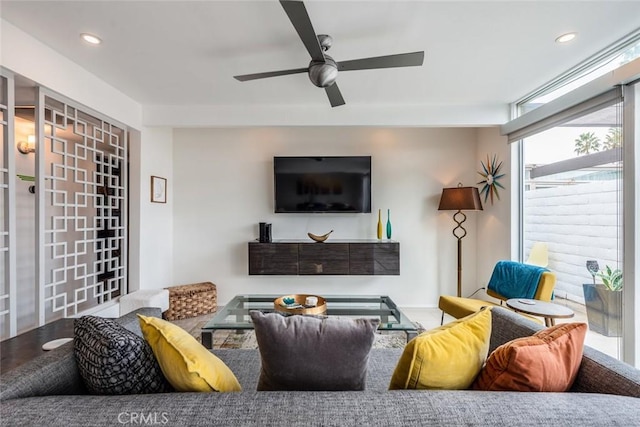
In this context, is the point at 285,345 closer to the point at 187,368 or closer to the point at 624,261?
the point at 187,368

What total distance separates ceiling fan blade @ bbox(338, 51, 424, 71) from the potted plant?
Result: 208cm

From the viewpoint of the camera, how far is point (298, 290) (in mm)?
4004

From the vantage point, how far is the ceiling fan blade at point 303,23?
1.41 m

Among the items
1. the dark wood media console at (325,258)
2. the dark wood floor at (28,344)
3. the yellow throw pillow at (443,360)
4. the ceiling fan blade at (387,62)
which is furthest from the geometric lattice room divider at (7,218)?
the yellow throw pillow at (443,360)

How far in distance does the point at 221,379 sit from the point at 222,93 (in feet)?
9.08

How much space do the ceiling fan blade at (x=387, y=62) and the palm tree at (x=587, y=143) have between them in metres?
1.63

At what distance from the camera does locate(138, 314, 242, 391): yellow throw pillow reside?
3.06ft

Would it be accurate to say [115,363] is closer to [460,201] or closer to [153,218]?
[153,218]

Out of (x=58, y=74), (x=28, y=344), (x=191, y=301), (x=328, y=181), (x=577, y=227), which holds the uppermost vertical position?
(x=58, y=74)

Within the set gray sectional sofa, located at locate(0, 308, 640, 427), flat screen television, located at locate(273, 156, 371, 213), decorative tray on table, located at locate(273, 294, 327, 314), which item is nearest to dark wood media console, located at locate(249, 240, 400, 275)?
flat screen television, located at locate(273, 156, 371, 213)

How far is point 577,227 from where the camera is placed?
2518 mm

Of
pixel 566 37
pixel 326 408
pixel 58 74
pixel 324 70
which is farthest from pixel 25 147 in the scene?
pixel 566 37

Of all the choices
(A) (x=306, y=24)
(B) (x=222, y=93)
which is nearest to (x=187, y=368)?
(A) (x=306, y=24)

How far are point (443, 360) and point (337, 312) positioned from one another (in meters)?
1.72
